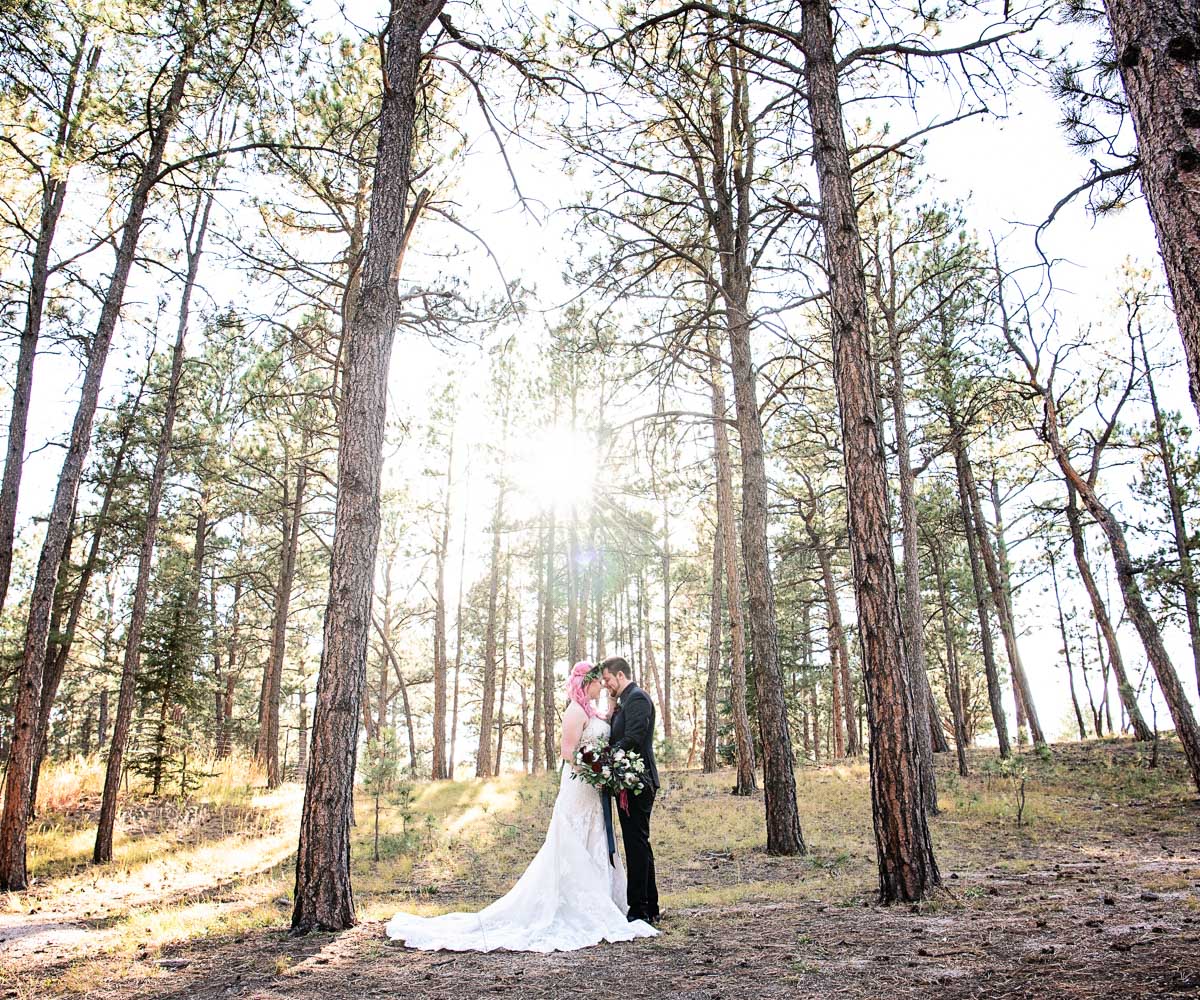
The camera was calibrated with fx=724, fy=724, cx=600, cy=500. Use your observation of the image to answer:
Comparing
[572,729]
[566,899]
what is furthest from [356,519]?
[566,899]

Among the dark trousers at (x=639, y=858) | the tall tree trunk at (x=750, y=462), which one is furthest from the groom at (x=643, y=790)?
the tall tree trunk at (x=750, y=462)

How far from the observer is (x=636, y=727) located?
17.9ft

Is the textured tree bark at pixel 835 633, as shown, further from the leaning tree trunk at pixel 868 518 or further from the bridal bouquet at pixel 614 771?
the bridal bouquet at pixel 614 771

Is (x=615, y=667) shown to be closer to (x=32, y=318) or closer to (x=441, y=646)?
(x=32, y=318)

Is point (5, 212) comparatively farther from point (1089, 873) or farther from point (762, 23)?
point (1089, 873)

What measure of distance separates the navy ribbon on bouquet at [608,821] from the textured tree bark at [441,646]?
1385cm

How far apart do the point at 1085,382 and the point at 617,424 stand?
11.6 m

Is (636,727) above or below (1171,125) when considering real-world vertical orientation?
below

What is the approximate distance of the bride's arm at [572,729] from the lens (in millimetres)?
5602

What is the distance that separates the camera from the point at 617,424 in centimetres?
904

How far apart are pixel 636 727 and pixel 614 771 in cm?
36

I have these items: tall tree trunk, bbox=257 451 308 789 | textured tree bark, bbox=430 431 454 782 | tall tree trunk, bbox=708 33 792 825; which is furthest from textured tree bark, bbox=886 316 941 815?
textured tree bark, bbox=430 431 454 782

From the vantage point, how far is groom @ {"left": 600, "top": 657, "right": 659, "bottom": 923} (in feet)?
17.0

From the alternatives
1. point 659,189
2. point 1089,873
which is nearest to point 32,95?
point 659,189
